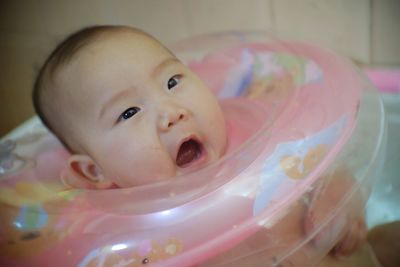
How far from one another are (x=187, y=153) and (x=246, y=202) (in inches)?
7.8

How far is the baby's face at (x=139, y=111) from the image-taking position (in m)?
0.73

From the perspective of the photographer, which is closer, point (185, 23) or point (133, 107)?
point (133, 107)

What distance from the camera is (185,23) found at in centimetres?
118

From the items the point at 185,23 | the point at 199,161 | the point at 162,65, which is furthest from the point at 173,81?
the point at 185,23

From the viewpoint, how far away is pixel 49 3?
1.41m

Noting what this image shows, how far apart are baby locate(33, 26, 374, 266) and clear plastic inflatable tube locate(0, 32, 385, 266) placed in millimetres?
81

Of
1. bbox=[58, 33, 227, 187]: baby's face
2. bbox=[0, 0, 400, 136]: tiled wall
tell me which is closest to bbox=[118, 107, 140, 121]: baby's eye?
bbox=[58, 33, 227, 187]: baby's face

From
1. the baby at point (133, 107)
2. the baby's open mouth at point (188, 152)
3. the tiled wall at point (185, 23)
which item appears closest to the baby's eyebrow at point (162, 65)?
A: the baby at point (133, 107)

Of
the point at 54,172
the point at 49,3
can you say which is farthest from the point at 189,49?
the point at 49,3

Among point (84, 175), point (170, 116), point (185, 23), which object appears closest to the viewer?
point (170, 116)

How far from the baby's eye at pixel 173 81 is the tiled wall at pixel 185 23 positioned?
281 millimetres

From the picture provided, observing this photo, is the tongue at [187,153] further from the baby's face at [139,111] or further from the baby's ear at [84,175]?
the baby's ear at [84,175]

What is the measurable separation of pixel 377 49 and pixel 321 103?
30 centimetres

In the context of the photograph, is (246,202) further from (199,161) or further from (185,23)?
(185,23)
